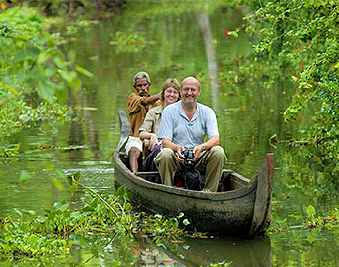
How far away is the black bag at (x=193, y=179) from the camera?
36.5ft

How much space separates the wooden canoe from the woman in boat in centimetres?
124

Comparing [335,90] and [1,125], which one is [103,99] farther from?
[335,90]

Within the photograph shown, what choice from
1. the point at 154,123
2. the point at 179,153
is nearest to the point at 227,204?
the point at 179,153

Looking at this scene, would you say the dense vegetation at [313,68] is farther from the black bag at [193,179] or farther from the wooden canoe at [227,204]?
the wooden canoe at [227,204]

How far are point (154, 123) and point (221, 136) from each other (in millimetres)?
5099

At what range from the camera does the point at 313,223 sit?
10.7m

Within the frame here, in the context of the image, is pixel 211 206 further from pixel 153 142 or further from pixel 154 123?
pixel 154 123

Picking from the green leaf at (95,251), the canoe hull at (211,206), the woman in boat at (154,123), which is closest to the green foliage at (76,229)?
the green leaf at (95,251)

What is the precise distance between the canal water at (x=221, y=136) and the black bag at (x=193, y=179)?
96 centimetres

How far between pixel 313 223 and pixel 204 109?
176 cm

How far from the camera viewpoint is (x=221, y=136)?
58.4 feet

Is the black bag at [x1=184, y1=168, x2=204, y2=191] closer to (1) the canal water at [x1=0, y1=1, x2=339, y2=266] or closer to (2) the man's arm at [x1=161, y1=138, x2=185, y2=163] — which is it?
(2) the man's arm at [x1=161, y1=138, x2=185, y2=163]

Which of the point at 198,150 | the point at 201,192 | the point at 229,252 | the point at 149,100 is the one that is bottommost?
the point at 229,252

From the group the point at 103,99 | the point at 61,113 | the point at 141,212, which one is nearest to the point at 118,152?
the point at 141,212
